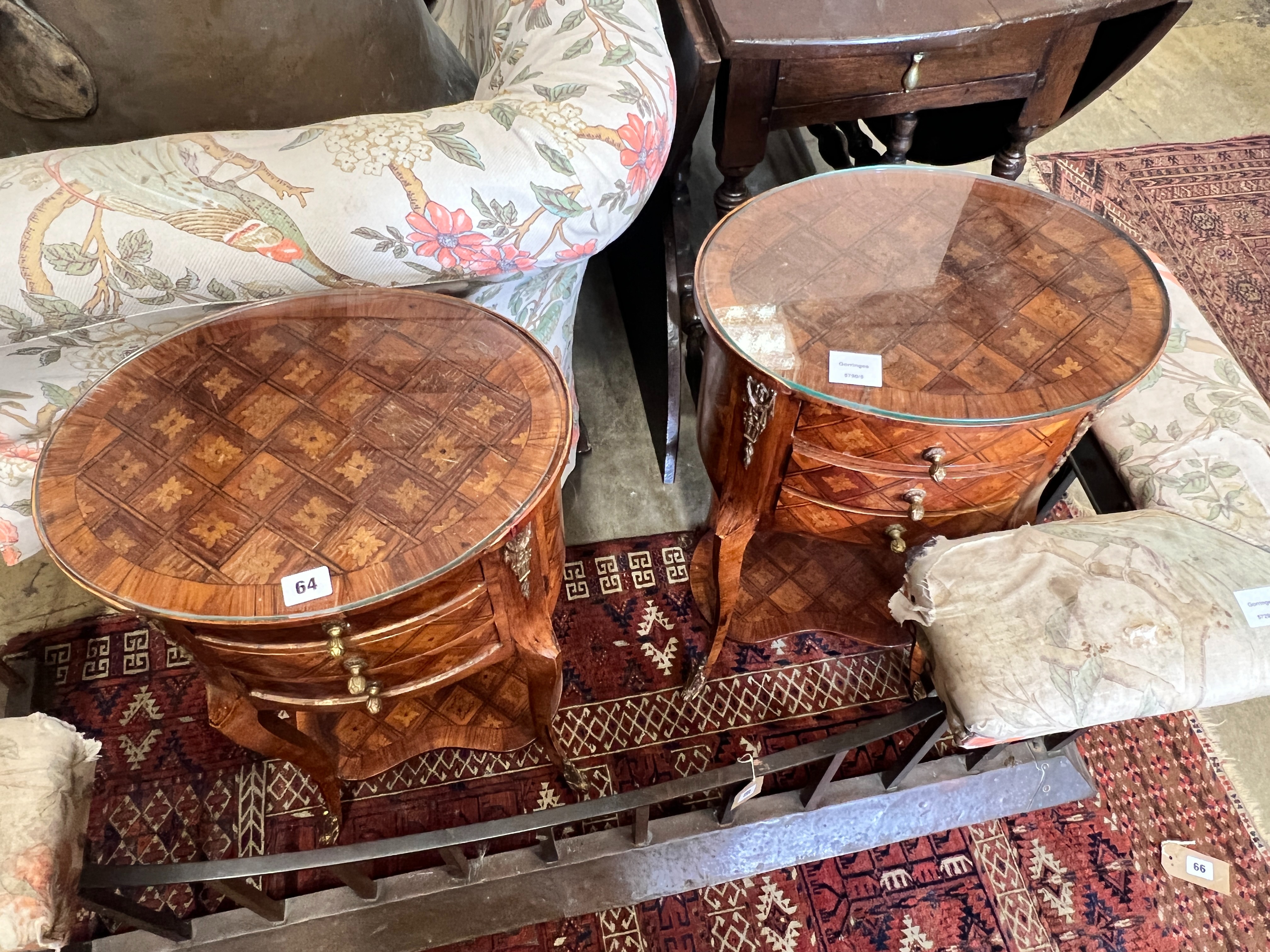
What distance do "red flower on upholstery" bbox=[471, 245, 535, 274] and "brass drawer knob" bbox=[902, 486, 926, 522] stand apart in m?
0.48

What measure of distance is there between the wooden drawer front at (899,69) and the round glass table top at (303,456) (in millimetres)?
629

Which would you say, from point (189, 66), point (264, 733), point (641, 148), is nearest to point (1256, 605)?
point (641, 148)

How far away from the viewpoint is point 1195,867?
1132mm

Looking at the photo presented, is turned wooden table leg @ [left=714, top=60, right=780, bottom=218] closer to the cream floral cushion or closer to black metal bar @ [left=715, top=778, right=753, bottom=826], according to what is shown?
the cream floral cushion

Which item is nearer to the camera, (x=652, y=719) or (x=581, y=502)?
(x=652, y=719)

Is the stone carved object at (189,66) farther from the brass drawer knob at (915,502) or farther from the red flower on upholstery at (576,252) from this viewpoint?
the brass drawer knob at (915,502)

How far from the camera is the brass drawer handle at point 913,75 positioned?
1182 mm

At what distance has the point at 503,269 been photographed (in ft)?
3.04

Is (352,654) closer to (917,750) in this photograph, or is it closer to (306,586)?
(306,586)

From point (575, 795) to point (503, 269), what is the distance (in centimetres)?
72

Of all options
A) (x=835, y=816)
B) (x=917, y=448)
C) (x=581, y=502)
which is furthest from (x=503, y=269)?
(x=835, y=816)

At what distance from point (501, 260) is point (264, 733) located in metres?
0.56

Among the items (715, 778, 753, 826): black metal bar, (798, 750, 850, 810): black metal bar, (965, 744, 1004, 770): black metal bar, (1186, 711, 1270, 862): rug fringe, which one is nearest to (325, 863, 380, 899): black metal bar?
(715, 778, 753, 826): black metal bar

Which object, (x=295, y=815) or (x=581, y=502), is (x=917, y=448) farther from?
(x=295, y=815)
